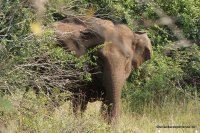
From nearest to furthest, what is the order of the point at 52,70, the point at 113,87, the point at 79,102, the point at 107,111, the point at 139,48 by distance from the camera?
the point at 52,70
the point at 107,111
the point at 79,102
the point at 113,87
the point at 139,48

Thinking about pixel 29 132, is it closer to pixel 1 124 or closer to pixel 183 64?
pixel 1 124

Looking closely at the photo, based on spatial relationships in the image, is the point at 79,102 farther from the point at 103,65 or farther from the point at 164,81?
the point at 164,81

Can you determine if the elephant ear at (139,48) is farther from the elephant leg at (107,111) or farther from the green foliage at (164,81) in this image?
the green foliage at (164,81)

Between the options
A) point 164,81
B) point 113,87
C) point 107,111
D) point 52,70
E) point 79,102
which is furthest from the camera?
point 164,81

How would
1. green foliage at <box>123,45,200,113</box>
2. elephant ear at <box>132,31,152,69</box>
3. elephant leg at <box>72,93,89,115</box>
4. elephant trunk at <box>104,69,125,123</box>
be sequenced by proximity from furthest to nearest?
green foliage at <box>123,45,200,113</box> < elephant ear at <box>132,31,152,69</box> < elephant trunk at <box>104,69,125,123</box> < elephant leg at <box>72,93,89,115</box>

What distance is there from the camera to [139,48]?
910 centimetres

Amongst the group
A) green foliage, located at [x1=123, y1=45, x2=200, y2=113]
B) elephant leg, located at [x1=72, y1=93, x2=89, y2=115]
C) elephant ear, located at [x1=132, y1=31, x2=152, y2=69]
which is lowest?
green foliage, located at [x1=123, y1=45, x2=200, y2=113]

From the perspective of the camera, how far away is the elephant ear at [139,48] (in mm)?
9016

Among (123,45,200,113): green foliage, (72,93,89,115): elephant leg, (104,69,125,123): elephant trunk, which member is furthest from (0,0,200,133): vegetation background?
(104,69,125,123): elephant trunk

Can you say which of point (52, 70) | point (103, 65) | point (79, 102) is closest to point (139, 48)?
point (103, 65)

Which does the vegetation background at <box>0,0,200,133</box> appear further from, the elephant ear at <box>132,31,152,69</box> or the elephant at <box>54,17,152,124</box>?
the elephant ear at <box>132,31,152,69</box>

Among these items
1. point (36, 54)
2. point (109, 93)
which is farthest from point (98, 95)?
point (36, 54)

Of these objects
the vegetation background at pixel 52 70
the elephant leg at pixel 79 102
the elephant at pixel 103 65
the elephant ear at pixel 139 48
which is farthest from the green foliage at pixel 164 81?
the elephant leg at pixel 79 102

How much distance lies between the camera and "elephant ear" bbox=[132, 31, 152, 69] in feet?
29.6
